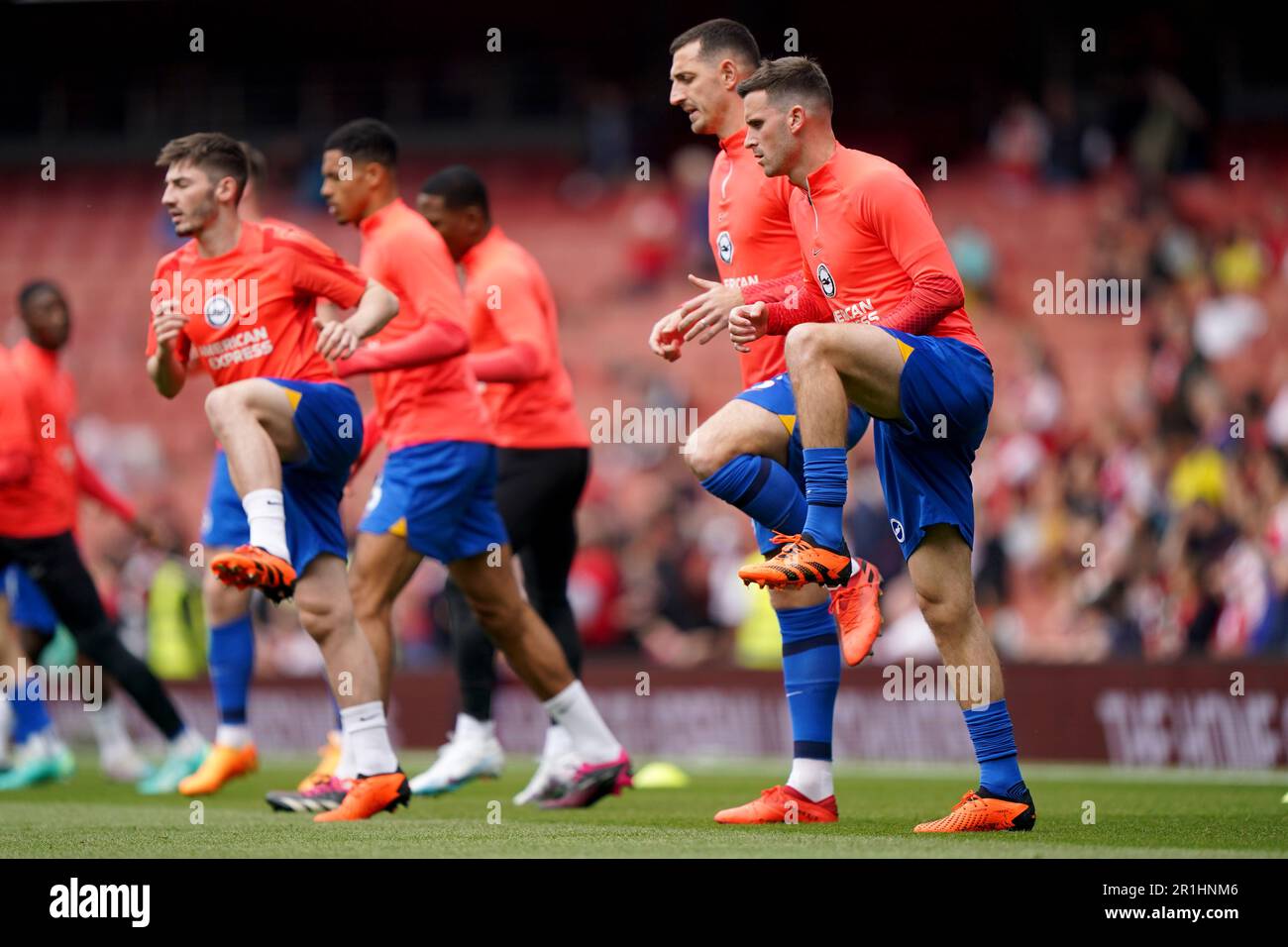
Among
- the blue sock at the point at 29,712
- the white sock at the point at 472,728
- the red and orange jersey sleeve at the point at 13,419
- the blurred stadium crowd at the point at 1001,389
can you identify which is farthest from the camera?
the blurred stadium crowd at the point at 1001,389

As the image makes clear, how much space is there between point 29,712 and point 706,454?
5.70 meters

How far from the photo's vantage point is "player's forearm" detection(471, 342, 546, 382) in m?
8.74

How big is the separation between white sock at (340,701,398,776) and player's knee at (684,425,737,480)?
1.62m

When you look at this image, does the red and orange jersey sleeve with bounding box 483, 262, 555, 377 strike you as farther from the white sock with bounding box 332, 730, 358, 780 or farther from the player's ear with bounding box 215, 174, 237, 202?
the white sock with bounding box 332, 730, 358, 780

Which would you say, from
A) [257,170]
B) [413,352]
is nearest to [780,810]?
[413,352]

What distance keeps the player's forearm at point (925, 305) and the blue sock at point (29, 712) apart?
6.41 meters

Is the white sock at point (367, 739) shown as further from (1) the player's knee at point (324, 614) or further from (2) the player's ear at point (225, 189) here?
(2) the player's ear at point (225, 189)

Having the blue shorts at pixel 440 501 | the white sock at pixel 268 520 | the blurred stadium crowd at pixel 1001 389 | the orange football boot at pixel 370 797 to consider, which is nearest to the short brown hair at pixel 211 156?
the blue shorts at pixel 440 501

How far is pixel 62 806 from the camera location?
8461 mm

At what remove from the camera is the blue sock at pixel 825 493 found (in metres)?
5.97

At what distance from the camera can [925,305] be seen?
6.22 m

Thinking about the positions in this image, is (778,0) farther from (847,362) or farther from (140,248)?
(847,362)

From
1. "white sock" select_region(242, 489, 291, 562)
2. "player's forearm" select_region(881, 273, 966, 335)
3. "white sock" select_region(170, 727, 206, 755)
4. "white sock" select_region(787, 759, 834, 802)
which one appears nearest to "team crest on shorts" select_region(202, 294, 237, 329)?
"white sock" select_region(242, 489, 291, 562)
